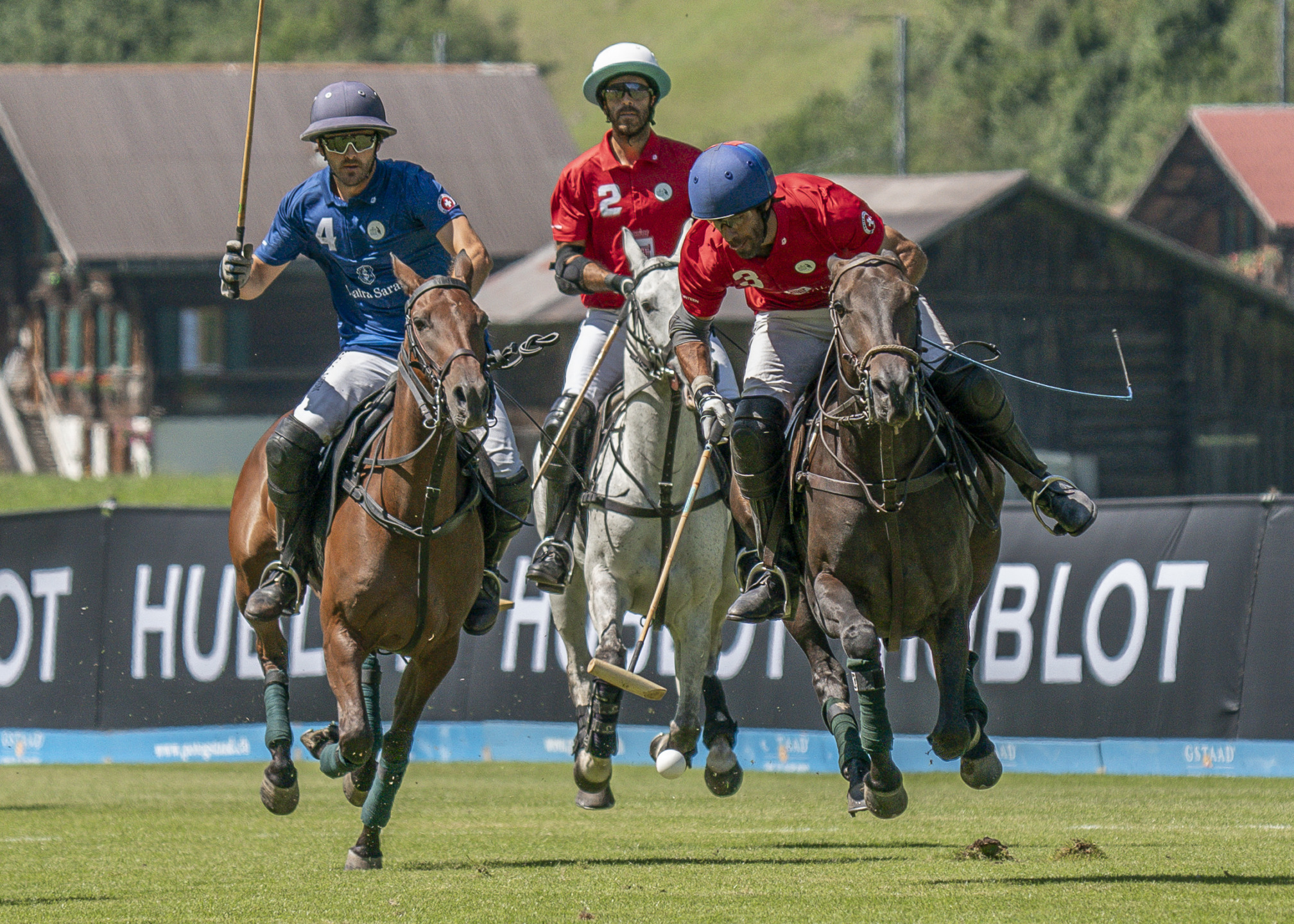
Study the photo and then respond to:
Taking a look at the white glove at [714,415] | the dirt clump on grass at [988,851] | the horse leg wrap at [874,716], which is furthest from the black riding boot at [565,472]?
→ the horse leg wrap at [874,716]

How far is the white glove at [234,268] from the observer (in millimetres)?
8859

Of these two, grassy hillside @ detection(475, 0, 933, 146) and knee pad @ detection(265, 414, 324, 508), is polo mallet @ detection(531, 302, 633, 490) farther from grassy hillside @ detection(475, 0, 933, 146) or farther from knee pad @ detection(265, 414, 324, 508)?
grassy hillside @ detection(475, 0, 933, 146)

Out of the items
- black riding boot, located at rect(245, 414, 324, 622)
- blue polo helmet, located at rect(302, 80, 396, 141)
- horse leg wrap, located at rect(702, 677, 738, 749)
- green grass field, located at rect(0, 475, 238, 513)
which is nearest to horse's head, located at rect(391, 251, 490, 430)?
blue polo helmet, located at rect(302, 80, 396, 141)

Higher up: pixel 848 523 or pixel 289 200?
pixel 289 200

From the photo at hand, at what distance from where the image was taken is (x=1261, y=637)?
1178 centimetres

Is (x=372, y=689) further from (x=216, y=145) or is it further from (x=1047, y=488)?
(x=216, y=145)

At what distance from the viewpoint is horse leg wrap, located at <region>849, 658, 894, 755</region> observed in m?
7.89

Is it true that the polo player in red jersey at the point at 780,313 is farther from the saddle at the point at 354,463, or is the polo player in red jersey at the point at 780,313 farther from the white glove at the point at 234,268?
the white glove at the point at 234,268

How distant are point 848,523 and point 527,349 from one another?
5.69 feet

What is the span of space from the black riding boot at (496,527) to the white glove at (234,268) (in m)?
1.49

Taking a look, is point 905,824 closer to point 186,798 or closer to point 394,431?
point 394,431

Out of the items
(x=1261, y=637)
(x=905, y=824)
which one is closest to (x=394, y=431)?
(x=905, y=824)

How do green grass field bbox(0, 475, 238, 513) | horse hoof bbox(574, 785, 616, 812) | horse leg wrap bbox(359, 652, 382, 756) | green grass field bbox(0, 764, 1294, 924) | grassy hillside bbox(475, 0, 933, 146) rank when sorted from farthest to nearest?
1. grassy hillside bbox(475, 0, 933, 146)
2. green grass field bbox(0, 475, 238, 513)
3. horse hoof bbox(574, 785, 616, 812)
4. horse leg wrap bbox(359, 652, 382, 756)
5. green grass field bbox(0, 764, 1294, 924)

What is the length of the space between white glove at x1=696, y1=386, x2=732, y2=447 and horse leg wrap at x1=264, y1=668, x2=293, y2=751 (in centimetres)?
252
